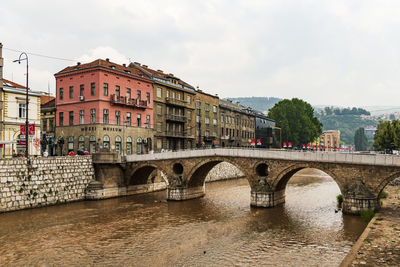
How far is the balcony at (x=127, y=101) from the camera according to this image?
144ft

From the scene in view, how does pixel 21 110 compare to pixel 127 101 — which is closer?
pixel 21 110

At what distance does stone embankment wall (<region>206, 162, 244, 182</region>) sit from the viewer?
5381cm

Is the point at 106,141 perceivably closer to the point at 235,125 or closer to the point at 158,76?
the point at 158,76

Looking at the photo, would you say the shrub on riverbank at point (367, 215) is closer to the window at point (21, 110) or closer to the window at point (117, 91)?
the window at point (117, 91)

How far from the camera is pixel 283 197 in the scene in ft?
108

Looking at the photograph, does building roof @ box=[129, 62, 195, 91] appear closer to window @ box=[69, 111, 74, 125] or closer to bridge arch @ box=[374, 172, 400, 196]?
window @ box=[69, 111, 74, 125]

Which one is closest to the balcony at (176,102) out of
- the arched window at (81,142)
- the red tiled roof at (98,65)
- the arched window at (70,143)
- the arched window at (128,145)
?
the red tiled roof at (98,65)

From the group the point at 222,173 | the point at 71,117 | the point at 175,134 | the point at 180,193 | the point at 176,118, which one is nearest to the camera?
the point at 180,193

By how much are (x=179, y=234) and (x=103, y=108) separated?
2516cm

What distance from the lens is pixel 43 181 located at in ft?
105

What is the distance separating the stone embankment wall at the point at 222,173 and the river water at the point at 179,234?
750 inches

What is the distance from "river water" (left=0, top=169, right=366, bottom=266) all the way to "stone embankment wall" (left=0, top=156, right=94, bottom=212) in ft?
3.83

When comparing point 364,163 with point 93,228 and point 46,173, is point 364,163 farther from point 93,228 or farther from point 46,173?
point 46,173

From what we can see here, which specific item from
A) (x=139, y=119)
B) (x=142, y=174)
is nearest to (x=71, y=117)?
(x=139, y=119)
